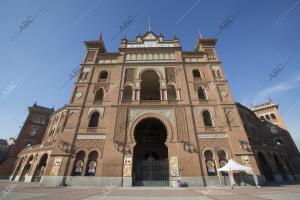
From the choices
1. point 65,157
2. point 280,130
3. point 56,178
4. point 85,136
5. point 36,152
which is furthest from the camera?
point 280,130

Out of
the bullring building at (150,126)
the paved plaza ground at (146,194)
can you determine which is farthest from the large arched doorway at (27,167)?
the paved plaza ground at (146,194)

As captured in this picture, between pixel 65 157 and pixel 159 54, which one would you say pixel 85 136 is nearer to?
pixel 65 157

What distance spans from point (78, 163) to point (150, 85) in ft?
47.4

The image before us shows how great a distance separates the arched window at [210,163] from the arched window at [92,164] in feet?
36.4

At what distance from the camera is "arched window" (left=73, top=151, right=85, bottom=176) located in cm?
1589

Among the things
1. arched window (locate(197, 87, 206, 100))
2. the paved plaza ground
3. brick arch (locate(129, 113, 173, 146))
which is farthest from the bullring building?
the paved plaza ground

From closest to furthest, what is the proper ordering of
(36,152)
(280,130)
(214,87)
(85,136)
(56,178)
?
(56,178), (85,136), (214,87), (36,152), (280,130)

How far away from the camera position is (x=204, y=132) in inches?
691

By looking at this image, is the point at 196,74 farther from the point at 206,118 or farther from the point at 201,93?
the point at 206,118

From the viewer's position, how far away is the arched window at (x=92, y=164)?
15.9 m

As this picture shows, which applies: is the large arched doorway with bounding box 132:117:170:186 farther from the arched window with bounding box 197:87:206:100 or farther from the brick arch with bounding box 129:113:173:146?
the arched window with bounding box 197:87:206:100

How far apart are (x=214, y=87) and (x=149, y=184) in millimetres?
13782

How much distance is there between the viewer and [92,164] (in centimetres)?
1625

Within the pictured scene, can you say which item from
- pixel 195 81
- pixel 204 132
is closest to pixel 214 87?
pixel 195 81
